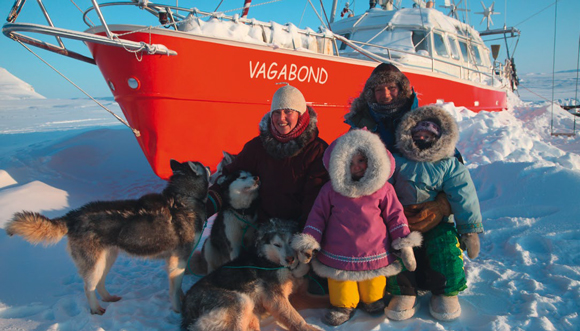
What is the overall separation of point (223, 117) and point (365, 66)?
313cm

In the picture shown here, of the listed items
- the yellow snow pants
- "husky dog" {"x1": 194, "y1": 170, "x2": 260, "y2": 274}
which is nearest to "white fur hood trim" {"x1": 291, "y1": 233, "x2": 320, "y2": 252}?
the yellow snow pants

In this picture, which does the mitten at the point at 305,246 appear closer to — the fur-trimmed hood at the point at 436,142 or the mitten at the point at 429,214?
the mitten at the point at 429,214

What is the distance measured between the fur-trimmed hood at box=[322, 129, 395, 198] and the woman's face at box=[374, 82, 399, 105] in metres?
0.82

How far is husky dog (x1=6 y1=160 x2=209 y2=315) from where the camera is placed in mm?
2555

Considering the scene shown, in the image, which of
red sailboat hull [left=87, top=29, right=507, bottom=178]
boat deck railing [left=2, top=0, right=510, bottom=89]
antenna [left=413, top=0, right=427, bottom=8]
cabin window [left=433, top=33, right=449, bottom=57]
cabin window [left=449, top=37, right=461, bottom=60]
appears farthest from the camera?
antenna [left=413, top=0, right=427, bottom=8]

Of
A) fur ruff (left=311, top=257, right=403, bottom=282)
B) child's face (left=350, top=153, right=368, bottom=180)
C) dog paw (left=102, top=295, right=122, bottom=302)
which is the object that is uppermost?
child's face (left=350, top=153, right=368, bottom=180)

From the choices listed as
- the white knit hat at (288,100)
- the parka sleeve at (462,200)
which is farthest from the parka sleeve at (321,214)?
the parka sleeve at (462,200)

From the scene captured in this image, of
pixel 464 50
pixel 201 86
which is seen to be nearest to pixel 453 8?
pixel 464 50

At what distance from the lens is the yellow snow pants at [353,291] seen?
250 centimetres

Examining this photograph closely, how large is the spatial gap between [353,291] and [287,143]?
4.19ft

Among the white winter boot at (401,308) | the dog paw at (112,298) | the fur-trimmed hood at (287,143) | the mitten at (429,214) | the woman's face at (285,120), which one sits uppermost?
the woman's face at (285,120)

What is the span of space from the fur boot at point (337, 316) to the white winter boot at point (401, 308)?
272 mm

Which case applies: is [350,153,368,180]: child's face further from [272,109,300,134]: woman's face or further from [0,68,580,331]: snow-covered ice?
[0,68,580,331]: snow-covered ice

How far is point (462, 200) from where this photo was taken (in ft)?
8.11
